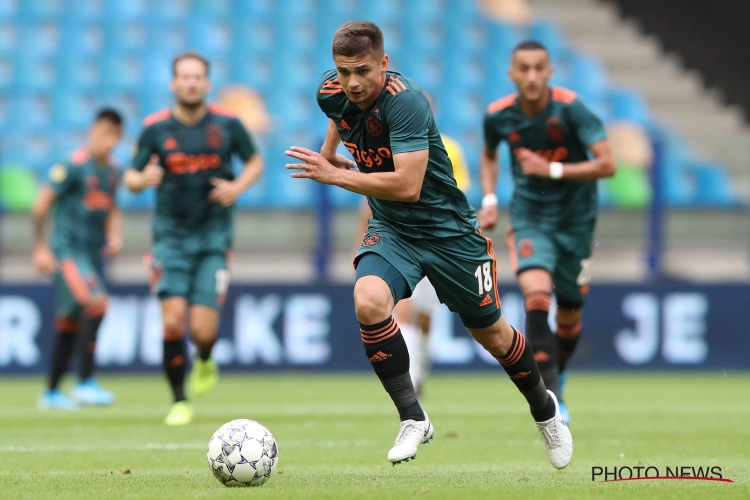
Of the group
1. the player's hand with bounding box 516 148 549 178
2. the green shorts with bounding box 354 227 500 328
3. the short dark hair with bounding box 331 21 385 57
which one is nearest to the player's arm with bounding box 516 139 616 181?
the player's hand with bounding box 516 148 549 178

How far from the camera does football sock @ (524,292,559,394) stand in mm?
7121

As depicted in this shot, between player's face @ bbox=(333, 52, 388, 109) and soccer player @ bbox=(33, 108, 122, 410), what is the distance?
5.84 m

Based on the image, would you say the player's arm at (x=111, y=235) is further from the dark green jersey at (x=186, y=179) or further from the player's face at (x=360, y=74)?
the player's face at (x=360, y=74)

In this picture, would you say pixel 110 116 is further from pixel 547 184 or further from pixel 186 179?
pixel 547 184

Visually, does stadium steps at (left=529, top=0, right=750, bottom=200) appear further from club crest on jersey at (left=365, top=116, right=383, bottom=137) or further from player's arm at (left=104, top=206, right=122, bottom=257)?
club crest on jersey at (left=365, top=116, right=383, bottom=137)

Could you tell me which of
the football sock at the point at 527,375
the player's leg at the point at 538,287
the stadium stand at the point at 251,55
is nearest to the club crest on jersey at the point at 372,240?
the football sock at the point at 527,375

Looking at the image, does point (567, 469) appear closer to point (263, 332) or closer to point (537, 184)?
point (537, 184)

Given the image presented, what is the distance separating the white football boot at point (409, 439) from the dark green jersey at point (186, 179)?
3.72m

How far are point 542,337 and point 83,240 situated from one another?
513cm

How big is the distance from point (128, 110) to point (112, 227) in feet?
20.9

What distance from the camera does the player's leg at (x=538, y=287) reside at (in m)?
7.18

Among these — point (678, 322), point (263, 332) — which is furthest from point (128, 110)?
point (678, 322)

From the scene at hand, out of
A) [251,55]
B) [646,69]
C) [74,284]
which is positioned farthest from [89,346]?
[646,69]

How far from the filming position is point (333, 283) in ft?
43.8
